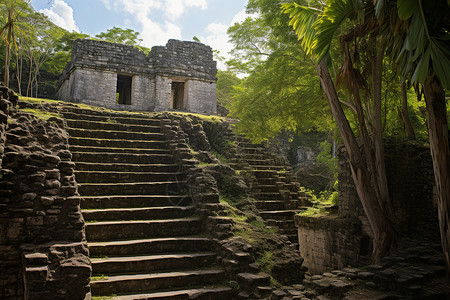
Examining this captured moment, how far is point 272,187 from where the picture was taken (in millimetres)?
12086

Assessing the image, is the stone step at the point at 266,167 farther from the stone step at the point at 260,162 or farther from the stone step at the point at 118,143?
the stone step at the point at 118,143

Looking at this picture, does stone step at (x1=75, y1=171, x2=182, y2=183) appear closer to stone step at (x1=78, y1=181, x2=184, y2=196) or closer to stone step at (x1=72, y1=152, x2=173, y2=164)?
stone step at (x1=78, y1=181, x2=184, y2=196)

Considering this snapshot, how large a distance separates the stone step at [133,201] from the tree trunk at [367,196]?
389 centimetres

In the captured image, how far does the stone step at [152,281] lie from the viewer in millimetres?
5703

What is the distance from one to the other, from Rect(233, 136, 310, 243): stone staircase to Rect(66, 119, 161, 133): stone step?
3.14 metres

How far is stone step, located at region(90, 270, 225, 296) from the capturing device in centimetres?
570

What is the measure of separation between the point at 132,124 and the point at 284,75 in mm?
5106

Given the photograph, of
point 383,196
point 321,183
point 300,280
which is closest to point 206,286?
point 300,280

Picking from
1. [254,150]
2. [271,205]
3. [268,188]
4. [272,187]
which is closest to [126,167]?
[271,205]

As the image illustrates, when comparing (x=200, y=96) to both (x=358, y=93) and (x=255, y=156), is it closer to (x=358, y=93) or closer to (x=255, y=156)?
(x=255, y=156)

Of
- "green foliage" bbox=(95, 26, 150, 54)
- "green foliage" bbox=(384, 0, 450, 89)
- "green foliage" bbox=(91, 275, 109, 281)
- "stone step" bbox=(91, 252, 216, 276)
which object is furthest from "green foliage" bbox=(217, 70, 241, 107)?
"green foliage" bbox=(384, 0, 450, 89)

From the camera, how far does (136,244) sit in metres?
6.73

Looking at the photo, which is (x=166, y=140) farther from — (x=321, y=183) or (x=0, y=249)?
(x=321, y=183)

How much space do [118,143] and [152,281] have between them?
514cm
